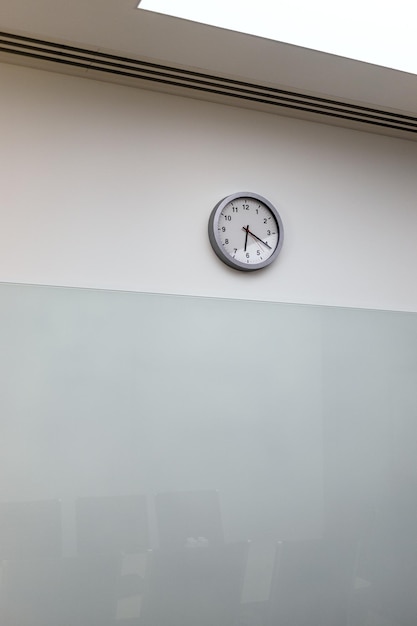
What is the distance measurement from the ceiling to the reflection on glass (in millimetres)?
859

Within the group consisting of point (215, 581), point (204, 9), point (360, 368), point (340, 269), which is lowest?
point (215, 581)

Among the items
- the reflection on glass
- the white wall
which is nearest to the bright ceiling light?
the white wall

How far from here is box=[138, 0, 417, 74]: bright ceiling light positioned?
243 centimetres

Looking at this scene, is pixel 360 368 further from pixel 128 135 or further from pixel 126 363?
pixel 128 135

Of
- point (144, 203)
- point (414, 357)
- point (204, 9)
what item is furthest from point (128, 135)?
point (414, 357)

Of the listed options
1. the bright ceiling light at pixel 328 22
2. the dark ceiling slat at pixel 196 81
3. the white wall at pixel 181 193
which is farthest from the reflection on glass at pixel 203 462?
the bright ceiling light at pixel 328 22

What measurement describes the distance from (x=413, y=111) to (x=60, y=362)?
1810 mm

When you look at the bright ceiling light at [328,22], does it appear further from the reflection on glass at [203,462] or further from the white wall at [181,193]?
the reflection on glass at [203,462]

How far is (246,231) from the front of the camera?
2.90 m

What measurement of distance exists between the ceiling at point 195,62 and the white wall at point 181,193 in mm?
76

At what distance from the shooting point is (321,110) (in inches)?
121

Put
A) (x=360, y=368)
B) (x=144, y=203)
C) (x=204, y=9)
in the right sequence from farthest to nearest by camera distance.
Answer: (x=360, y=368)
(x=144, y=203)
(x=204, y=9)

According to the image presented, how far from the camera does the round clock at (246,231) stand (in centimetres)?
285

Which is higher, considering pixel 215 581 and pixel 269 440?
pixel 269 440
